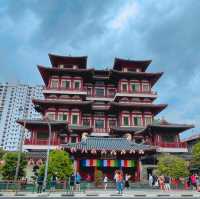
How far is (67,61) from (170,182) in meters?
29.4

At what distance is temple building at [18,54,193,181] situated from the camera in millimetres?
29469

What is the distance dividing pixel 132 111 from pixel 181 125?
356 inches

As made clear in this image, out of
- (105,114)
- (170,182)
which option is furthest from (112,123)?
(170,182)

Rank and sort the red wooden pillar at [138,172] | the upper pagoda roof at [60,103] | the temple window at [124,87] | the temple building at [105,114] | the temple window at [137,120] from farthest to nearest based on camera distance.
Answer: the temple window at [124,87] → the temple window at [137,120] → the upper pagoda roof at [60,103] → the temple building at [105,114] → the red wooden pillar at [138,172]

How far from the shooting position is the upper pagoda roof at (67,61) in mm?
44281

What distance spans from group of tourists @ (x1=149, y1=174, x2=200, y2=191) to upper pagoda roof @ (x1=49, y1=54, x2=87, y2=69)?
26.3 meters

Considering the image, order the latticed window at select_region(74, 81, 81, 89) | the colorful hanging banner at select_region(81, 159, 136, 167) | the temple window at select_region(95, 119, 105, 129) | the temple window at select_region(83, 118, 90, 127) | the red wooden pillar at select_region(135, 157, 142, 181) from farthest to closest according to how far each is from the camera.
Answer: the latticed window at select_region(74, 81, 81, 89) < the temple window at select_region(95, 119, 105, 129) < the temple window at select_region(83, 118, 90, 127) < the red wooden pillar at select_region(135, 157, 142, 181) < the colorful hanging banner at select_region(81, 159, 136, 167)

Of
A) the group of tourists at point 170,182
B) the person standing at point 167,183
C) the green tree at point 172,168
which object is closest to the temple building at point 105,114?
the group of tourists at point 170,182

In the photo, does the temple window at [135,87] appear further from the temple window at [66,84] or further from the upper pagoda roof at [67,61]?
the temple window at [66,84]

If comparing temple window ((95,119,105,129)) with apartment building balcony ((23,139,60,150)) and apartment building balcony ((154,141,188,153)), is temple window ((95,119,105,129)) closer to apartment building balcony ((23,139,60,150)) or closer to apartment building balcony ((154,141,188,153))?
apartment building balcony ((23,139,60,150))

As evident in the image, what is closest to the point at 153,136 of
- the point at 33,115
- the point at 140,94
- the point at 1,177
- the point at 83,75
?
the point at 140,94

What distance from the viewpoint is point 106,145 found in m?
28.0

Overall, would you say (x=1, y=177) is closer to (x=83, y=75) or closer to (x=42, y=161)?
(x=42, y=161)

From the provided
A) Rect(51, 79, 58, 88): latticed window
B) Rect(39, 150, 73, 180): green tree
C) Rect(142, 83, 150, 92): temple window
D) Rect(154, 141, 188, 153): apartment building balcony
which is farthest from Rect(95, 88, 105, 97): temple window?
Rect(39, 150, 73, 180): green tree
